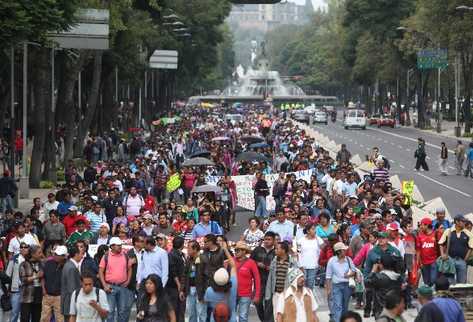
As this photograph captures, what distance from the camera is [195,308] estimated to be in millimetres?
18297

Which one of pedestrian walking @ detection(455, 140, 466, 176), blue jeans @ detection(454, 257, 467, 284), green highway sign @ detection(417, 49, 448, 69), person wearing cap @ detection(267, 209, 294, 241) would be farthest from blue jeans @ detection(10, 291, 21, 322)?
green highway sign @ detection(417, 49, 448, 69)

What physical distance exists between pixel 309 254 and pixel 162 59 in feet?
213

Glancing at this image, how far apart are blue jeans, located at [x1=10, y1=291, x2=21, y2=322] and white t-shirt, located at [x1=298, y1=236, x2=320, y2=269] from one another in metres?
3.88

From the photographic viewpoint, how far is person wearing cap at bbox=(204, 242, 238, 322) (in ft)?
52.6

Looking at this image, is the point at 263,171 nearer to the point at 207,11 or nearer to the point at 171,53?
the point at 171,53

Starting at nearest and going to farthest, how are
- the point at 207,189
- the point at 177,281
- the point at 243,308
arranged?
the point at 243,308
the point at 177,281
the point at 207,189

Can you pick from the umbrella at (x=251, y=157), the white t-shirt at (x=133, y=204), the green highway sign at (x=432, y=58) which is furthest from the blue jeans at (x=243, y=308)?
the green highway sign at (x=432, y=58)

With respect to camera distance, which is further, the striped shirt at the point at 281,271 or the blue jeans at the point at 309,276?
the blue jeans at the point at 309,276

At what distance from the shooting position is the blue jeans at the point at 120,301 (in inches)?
A: 719

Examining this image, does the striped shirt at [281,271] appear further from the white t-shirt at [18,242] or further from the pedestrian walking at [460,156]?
the pedestrian walking at [460,156]

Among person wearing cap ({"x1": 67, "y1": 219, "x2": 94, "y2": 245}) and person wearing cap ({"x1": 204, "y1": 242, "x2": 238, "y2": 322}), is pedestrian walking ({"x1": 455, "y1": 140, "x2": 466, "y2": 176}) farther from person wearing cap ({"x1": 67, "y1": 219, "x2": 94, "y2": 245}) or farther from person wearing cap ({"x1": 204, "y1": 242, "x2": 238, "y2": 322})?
person wearing cap ({"x1": 204, "y1": 242, "x2": 238, "y2": 322})

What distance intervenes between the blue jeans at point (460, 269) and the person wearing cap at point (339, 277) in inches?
91.8

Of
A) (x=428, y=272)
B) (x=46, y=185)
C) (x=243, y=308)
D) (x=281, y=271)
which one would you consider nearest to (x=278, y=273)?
(x=281, y=271)

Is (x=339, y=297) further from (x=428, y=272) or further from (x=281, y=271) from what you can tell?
(x=428, y=272)
